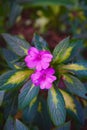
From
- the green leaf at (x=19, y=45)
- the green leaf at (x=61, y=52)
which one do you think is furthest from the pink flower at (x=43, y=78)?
the green leaf at (x=19, y=45)

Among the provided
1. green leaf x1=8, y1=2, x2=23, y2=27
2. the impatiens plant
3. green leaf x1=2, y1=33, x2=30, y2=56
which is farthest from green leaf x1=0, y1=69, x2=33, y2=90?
green leaf x1=8, y1=2, x2=23, y2=27

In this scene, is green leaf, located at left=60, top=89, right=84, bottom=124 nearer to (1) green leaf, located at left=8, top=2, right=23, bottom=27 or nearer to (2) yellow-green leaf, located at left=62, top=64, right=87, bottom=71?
(2) yellow-green leaf, located at left=62, top=64, right=87, bottom=71

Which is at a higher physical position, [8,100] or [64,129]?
[8,100]

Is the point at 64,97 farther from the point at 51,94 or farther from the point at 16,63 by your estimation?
the point at 16,63

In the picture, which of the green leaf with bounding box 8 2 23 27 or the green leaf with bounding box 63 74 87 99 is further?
the green leaf with bounding box 8 2 23 27

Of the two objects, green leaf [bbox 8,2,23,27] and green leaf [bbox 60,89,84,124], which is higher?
green leaf [bbox 8,2,23,27]

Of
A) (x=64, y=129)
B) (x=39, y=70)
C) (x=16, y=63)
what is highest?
(x=16, y=63)

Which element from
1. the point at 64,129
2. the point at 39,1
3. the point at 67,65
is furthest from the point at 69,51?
the point at 39,1
